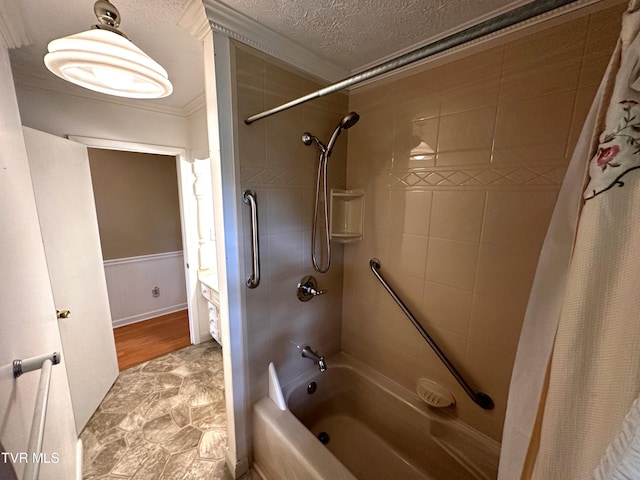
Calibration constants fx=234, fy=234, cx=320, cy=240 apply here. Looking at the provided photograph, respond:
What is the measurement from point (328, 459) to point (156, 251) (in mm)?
3213

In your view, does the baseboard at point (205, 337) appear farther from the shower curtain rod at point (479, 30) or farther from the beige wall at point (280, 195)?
the shower curtain rod at point (479, 30)

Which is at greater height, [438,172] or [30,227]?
[438,172]

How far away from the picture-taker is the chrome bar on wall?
21.2 inches

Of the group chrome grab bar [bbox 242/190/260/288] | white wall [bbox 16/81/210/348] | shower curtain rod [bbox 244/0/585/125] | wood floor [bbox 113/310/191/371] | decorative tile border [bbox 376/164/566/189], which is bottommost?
wood floor [bbox 113/310/191/371]

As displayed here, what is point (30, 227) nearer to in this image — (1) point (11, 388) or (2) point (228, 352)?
(1) point (11, 388)

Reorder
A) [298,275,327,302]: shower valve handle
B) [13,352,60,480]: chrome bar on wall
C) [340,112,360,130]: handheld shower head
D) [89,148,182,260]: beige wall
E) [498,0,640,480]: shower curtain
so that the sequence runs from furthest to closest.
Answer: [89,148,182,260]: beige wall < [298,275,327,302]: shower valve handle < [340,112,360,130]: handheld shower head < [13,352,60,480]: chrome bar on wall < [498,0,640,480]: shower curtain

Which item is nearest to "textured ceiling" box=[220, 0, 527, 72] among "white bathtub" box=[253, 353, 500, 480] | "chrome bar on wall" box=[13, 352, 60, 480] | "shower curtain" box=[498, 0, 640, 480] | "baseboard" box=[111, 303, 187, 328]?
"shower curtain" box=[498, 0, 640, 480]

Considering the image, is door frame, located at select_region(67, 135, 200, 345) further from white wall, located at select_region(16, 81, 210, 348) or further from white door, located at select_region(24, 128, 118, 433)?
white door, located at select_region(24, 128, 118, 433)

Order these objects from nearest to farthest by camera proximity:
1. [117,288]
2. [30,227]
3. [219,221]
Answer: [30,227]
[219,221]
[117,288]

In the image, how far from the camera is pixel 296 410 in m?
1.45

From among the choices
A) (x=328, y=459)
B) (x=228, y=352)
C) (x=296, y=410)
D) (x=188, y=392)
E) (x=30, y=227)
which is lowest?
(x=188, y=392)

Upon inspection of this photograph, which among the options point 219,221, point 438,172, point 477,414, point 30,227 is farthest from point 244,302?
point 477,414

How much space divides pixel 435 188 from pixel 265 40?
1.08m

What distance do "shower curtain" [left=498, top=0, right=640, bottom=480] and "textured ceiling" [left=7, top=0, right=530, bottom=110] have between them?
0.74m
